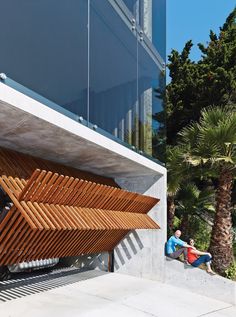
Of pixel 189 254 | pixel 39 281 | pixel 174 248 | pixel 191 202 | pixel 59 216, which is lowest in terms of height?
pixel 39 281

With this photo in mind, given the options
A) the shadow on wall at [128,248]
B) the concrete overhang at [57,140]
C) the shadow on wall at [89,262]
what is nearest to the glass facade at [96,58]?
the concrete overhang at [57,140]

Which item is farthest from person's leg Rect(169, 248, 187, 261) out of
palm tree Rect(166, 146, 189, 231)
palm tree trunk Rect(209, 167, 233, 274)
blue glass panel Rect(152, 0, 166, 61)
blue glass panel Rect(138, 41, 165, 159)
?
blue glass panel Rect(152, 0, 166, 61)

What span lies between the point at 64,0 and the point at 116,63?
2.36m

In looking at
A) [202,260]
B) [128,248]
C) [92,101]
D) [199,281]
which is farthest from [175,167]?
[92,101]

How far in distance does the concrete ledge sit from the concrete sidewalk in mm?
211

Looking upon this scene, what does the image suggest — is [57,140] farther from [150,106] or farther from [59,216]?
[150,106]

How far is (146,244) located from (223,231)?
274cm

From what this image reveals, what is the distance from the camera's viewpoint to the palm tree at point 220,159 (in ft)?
40.4

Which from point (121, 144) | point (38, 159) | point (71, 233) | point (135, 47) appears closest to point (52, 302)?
point (71, 233)

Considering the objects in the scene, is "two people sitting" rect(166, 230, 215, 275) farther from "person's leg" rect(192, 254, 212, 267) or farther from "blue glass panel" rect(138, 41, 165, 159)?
"blue glass panel" rect(138, 41, 165, 159)

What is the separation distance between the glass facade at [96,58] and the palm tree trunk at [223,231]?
2.28m

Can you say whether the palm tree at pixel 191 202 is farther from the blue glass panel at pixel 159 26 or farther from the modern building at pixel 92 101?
the blue glass panel at pixel 159 26

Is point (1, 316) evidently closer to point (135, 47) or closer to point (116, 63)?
point (116, 63)

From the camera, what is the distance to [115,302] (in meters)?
8.38
